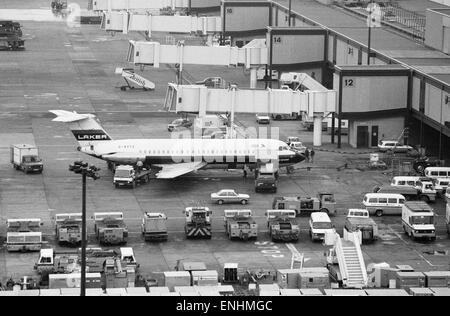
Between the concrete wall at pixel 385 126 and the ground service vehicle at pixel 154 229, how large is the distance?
135 feet

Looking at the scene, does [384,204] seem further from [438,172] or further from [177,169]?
[177,169]

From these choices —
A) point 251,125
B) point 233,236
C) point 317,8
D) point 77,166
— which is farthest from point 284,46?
point 77,166

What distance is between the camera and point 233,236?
279 feet

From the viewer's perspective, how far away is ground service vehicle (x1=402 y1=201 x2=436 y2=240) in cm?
8575

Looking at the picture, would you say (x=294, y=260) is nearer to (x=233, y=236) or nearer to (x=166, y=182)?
(x=233, y=236)

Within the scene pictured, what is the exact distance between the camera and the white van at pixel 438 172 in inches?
4038

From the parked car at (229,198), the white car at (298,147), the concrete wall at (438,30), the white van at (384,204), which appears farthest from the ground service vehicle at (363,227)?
the concrete wall at (438,30)

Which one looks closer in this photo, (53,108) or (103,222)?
(103,222)

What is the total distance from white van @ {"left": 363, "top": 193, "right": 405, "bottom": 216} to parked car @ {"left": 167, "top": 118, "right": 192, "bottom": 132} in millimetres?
37350

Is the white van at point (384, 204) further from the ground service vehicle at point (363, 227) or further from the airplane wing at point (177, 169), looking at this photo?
the airplane wing at point (177, 169)

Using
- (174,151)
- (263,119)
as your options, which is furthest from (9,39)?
(174,151)

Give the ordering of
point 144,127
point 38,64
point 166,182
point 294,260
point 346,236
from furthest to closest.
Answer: point 38,64, point 144,127, point 166,182, point 346,236, point 294,260

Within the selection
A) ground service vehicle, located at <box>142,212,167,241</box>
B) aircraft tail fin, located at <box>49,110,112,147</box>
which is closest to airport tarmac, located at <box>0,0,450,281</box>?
ground service vehicle, located at <box>142,212,167,241</box>

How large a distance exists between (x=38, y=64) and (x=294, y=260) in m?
103
